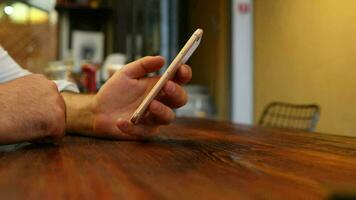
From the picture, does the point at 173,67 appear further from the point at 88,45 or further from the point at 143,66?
the point at 88,45

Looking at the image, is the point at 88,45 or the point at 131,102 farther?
the point at 88,45

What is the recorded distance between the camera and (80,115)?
2.94 feet

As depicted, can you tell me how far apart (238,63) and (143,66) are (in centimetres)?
241

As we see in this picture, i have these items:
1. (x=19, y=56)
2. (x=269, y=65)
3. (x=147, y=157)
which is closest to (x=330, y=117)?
(x=269, y=65)

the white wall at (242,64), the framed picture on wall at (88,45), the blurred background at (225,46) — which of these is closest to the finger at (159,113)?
the blurred background at (225,46)

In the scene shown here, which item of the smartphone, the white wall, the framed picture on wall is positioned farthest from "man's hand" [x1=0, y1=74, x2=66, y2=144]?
the framed picture on wall

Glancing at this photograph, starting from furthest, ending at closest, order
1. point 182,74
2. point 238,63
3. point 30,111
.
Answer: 1. point 238,63
2. point 182,74
3. point 30,111

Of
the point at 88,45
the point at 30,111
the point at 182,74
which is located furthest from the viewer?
the point at 88,45

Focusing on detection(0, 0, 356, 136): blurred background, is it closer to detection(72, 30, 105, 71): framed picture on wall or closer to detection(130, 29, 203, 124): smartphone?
detection(72, 30, 105, 71): framed picture on wall

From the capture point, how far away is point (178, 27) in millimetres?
3783

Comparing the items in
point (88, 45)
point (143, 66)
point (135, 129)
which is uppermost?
point (88, 45)

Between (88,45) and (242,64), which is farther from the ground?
(88,45)

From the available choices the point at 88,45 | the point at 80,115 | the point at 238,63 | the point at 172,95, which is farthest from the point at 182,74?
the point at 88,45

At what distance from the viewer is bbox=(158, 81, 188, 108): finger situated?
77cm
